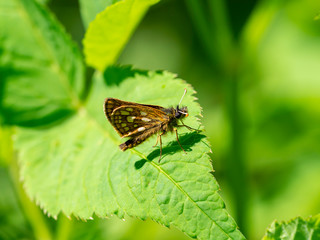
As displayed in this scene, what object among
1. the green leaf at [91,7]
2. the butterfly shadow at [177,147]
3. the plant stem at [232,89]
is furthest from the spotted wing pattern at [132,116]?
the plant stem at [232,89]

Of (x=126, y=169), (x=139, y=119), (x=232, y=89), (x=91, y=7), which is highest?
(x=91, y=7)

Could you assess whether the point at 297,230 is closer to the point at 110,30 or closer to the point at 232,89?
the point at 110,30

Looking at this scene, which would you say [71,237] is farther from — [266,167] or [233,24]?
[233,24]

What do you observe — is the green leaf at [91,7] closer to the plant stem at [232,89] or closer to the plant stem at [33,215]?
the plant stem at [232,89]

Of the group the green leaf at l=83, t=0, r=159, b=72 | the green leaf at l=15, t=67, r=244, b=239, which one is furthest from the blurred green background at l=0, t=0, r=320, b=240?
the green leaf at l=83, t=0, r=159, b=72

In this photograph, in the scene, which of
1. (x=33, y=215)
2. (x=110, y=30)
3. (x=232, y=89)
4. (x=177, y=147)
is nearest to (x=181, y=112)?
(x=177, y=147)

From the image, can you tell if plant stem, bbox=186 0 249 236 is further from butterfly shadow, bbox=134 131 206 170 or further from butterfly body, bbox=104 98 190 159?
butterfly shadow, bbox=134 131 206 170
